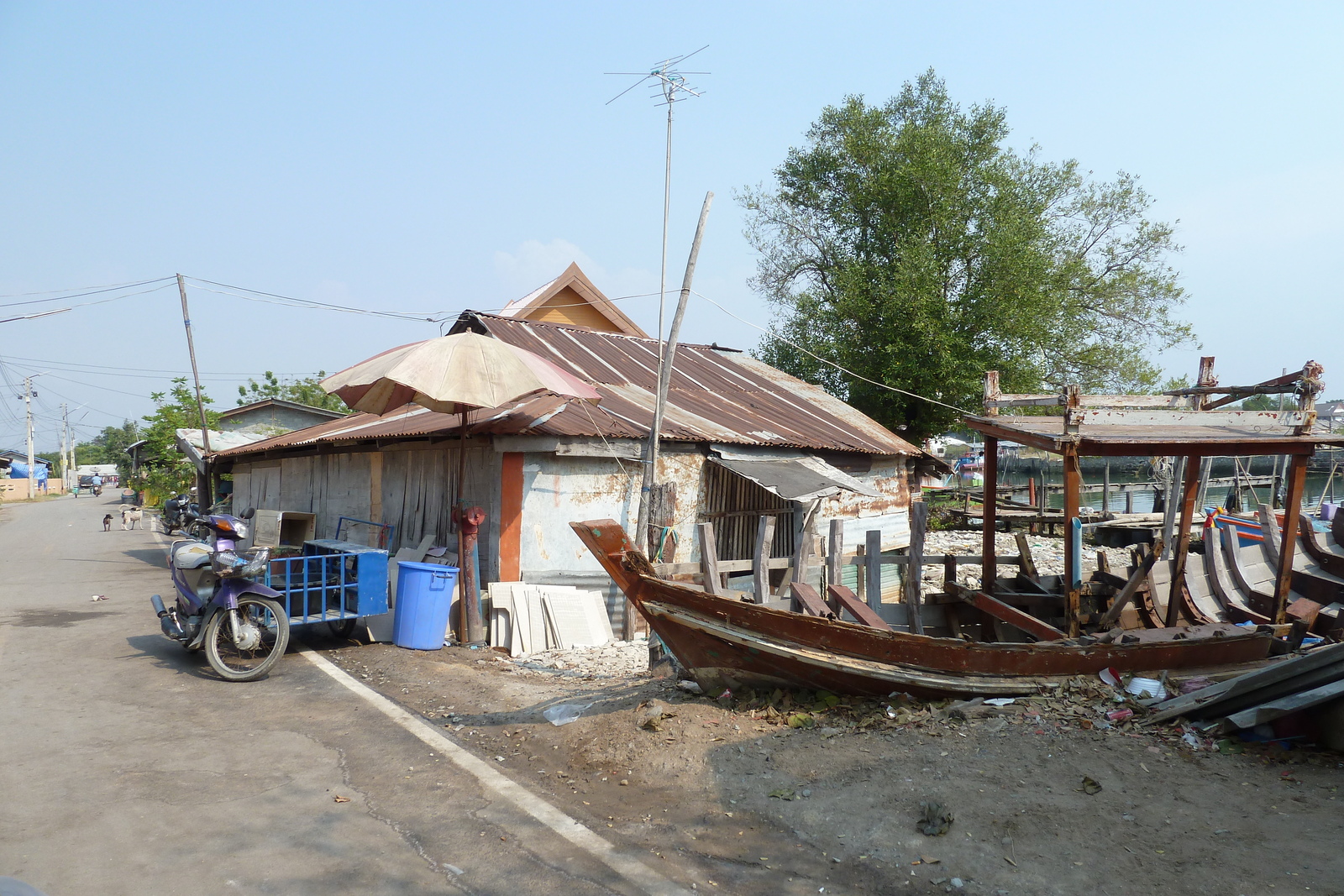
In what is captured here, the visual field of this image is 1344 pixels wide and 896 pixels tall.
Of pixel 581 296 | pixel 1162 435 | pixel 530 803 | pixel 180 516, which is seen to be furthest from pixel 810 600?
pixel 581 296

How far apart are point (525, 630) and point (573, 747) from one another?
3.81 metres

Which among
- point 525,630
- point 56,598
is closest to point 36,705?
point 525,630

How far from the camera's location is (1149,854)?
3875mm

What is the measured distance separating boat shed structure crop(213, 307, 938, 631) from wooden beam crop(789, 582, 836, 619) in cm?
186

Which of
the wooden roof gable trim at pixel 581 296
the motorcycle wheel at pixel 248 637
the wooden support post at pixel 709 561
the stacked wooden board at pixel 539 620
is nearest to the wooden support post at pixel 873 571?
the wooden support post at pixel 709 561

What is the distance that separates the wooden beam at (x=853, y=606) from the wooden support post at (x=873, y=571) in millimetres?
526

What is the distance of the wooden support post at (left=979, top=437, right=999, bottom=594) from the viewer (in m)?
7.71

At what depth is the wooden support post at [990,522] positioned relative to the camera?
7711 millimetres

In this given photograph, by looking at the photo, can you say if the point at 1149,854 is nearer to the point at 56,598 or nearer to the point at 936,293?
the point at 56,598

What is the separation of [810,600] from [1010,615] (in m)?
1.80

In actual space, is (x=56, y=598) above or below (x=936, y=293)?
below

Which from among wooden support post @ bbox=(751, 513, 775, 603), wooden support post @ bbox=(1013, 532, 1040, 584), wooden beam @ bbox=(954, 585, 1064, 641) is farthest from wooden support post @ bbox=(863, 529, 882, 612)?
wooden support post @ bbox=(1013, 532, 1040, 584)

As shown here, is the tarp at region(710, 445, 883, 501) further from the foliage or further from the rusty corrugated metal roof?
the foliage

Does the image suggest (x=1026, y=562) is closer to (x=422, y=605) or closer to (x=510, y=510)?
(x=510, y=510)
